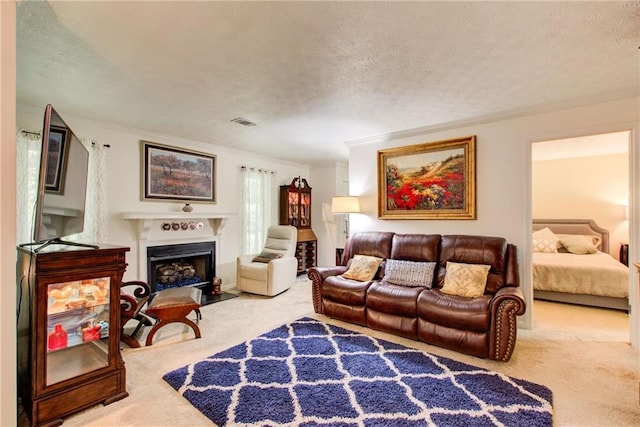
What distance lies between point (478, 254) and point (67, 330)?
3.53m

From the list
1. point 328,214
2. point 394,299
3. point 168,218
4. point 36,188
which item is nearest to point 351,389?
point 394,299

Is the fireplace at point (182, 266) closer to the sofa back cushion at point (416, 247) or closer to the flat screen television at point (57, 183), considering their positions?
the flat screen television at point (57, 183)

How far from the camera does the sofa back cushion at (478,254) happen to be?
2924mm

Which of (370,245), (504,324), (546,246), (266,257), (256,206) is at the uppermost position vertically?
(256,206)

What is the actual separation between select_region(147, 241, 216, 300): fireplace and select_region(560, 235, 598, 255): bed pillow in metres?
5.91

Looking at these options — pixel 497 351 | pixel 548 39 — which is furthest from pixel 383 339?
pixel 548 39

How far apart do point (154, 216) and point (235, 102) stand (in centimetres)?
194

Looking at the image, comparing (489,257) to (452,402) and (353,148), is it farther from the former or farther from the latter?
(353,148)

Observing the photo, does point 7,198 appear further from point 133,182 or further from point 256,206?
point 256,206

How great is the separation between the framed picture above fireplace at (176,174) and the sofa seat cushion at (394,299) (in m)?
3.01

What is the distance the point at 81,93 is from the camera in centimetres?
266

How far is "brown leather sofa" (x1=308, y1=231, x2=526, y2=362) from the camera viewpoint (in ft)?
7.93

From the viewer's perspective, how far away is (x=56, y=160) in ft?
5.89

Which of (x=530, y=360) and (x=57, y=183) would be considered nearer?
(x=57, y=183)
